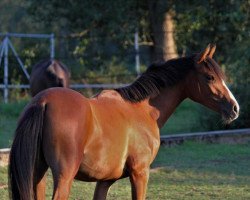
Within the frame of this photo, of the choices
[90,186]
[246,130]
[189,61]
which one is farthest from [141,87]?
[246,130]

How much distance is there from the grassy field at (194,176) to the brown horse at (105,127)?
6.34 ft

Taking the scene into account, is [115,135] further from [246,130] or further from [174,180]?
[246,130]

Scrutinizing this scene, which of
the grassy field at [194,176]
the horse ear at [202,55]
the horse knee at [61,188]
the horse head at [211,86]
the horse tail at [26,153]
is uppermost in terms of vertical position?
the horse ear at [202,55]

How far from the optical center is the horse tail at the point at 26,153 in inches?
217

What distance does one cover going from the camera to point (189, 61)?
6715 millimetres

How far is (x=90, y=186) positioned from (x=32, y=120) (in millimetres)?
3715

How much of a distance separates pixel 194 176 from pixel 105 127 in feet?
13.8

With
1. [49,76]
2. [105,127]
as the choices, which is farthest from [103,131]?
[49,76]

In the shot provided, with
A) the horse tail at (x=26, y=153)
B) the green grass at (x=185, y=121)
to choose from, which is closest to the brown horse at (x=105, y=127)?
the horse tail at (x=26, y=153)

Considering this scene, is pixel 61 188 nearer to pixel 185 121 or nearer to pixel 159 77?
pixel 159 77

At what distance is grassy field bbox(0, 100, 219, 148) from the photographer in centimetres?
1453

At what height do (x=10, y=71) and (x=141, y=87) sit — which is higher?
(x=141, y=87)

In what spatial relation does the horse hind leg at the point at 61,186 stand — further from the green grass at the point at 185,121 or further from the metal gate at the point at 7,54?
the metal gate at the point at 7,54

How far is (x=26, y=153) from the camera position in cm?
555
